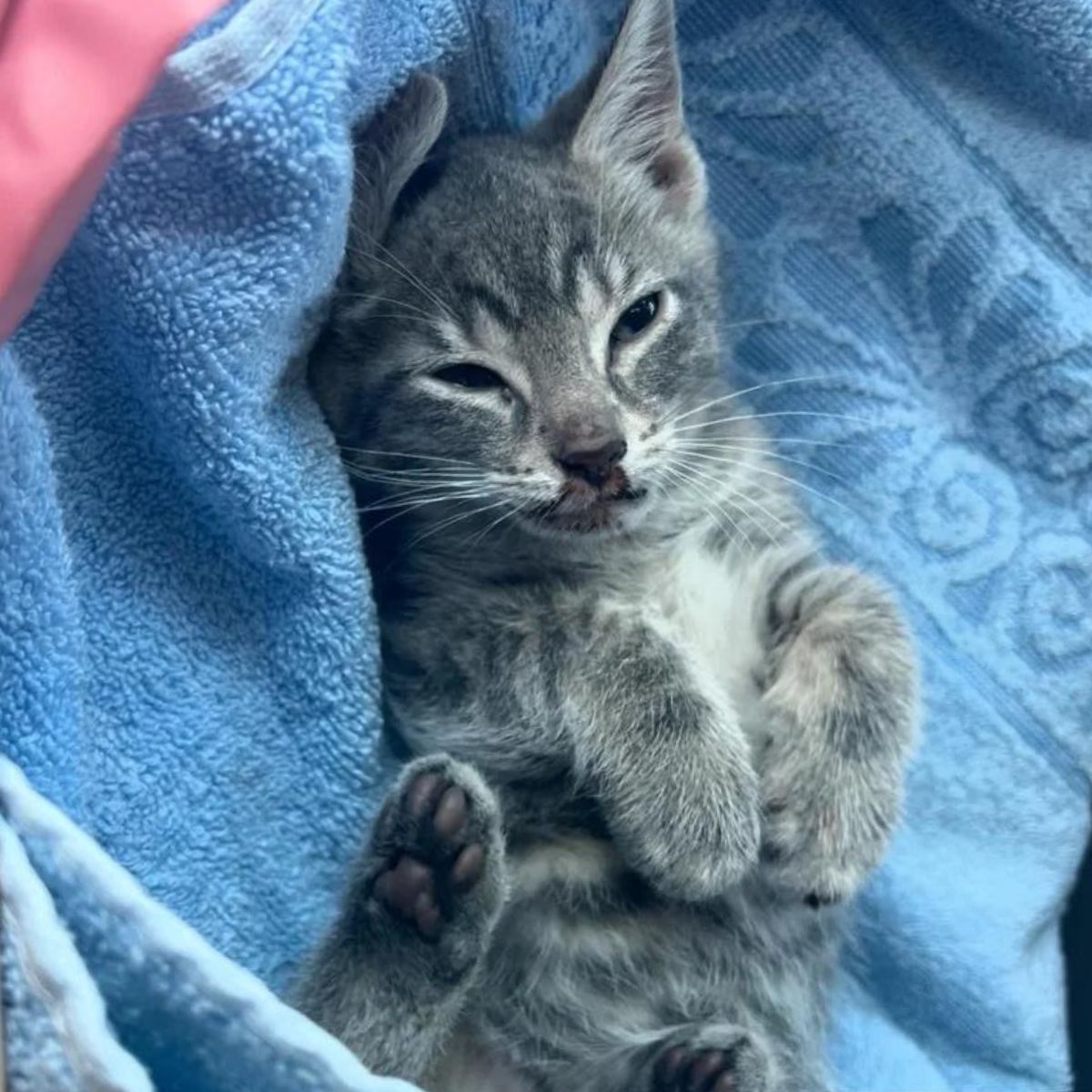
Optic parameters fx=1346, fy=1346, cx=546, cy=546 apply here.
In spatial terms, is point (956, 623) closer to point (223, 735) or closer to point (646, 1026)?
point (646, 1026)

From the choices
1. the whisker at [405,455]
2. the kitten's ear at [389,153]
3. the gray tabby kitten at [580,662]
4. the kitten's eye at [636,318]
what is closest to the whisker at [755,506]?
the gray tabby kitten at [580,662]

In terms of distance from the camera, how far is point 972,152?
4.53 feet

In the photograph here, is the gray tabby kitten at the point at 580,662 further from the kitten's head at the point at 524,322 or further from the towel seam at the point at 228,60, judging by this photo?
the towel seam at the point at 228,60

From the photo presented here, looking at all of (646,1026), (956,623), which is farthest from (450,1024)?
(956,623)

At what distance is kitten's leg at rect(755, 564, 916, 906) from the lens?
111 centimetres

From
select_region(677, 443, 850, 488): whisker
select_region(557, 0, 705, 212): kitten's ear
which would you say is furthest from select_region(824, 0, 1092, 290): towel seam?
select_region(677, 443, 850, 488): whisker

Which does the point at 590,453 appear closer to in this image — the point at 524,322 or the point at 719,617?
the point at 524,322

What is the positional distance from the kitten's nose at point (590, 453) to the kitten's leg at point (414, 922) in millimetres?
259

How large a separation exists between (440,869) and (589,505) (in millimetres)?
318

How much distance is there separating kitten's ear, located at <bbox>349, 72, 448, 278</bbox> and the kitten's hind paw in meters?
0.72

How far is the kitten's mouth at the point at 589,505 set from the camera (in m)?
1.11

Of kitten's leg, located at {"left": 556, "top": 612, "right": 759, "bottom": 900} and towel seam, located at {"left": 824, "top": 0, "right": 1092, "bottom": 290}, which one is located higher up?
towel seam, located at {"left": 824, "top": 0, "right": 1092, "bottom": 290}

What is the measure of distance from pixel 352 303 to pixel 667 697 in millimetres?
454

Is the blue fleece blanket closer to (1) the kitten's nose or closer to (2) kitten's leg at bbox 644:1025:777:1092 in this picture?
(1) the kitten's nose
